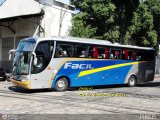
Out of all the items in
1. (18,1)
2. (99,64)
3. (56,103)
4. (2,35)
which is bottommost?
(56,103)

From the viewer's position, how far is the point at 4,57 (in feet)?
132

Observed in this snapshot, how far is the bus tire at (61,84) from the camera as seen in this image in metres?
19.4

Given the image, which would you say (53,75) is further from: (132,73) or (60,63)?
(132,73)

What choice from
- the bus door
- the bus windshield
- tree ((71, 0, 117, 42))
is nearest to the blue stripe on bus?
the bus door

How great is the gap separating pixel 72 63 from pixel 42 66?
2.00 m

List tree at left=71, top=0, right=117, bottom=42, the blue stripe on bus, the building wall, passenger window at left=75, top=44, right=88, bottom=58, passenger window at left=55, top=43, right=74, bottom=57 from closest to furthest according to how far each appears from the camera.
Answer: passenger window at left=55, top=43, right=74, bottom=57 < the blue stripe on bus < passenger window at left=75, top=44, right=88, bottom=58 < tree at left=71, top=0, right=117, bottom=42 < the building wall

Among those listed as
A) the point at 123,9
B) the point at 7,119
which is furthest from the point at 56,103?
the point at 123,9

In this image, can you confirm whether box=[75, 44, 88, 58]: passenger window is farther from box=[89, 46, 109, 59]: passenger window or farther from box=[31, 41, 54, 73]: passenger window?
box=[31, 41, 54, 73]: passenger window

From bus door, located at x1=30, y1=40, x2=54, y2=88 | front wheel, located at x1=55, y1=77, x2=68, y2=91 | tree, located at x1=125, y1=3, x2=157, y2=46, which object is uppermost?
tree, located at x1=125, y1=3, x2=157, y2=46

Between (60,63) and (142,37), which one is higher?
(142,37)

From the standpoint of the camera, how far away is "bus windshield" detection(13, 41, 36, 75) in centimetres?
1817

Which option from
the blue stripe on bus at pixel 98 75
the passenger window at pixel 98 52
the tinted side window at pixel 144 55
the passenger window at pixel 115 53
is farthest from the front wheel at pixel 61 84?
the tinted side window at pixel 144 55

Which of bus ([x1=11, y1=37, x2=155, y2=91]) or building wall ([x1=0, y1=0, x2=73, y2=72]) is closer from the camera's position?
bus ([x1=11, y1=37, x2=155, y2=91])

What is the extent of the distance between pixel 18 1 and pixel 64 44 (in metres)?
19.0
